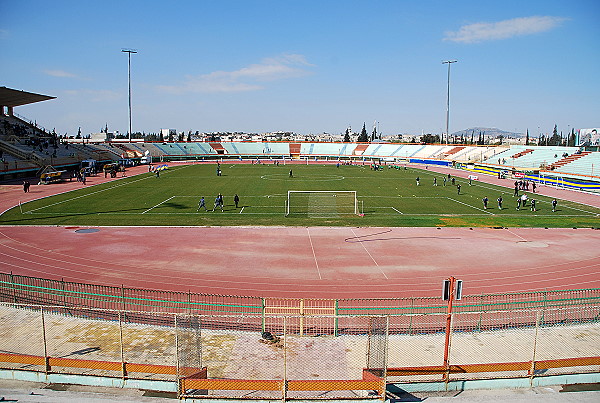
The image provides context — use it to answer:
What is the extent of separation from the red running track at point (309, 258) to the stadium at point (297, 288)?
0.51ft

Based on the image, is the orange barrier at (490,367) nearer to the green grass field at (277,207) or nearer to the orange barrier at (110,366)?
the orange barrier at (110,366)

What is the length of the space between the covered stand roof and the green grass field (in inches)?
991

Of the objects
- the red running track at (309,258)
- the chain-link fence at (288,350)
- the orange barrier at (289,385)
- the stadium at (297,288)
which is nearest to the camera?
the orange barrier at (289,385)

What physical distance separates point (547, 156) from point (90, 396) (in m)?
90.6

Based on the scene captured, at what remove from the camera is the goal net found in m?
40.6

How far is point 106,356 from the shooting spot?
42.7ft

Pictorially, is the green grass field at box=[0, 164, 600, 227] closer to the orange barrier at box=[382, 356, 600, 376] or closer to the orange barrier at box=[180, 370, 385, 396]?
the orange barrier at box=[382, 356, 600, 376]

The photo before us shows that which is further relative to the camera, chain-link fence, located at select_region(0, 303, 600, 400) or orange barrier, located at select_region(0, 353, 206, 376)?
orange barrier, located at select_region(0, 353, 206, 376)

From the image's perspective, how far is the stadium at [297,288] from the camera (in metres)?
11.6

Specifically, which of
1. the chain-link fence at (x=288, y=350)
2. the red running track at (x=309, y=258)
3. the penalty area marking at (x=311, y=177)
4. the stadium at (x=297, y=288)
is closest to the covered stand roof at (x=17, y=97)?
the stadium at (x=297, y=288)

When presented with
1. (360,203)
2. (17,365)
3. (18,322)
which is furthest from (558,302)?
(360,203)

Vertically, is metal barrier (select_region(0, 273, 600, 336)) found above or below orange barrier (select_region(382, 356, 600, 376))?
below

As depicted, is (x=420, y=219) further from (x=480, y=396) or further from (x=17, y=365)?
(x=17, y=365)

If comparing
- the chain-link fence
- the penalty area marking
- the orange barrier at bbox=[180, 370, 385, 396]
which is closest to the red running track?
the chain-link fence
